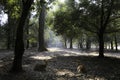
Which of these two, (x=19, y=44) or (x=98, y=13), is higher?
(x=98, y=13)

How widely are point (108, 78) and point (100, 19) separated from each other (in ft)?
33.4

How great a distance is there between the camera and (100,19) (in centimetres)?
1850

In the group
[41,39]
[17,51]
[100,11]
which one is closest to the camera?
[17,51]

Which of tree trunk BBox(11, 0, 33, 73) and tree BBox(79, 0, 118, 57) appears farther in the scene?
tree BBox(79, 0, 118, 57)

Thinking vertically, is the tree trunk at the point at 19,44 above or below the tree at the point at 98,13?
below

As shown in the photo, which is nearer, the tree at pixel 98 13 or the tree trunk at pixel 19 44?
the tree trunk at pixel 19 44

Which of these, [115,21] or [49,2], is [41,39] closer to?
[115,21]

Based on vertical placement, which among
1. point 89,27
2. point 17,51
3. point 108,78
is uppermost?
point 89,27

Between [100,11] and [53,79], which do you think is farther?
[100,11]

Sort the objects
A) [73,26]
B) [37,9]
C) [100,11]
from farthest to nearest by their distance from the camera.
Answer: [73,26], [100,11], [37,9]

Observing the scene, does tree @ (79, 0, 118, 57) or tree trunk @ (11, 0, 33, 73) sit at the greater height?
tree @ (79, 0, 118, 57)

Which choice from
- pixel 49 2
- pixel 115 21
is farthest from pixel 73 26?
pixel 49 2

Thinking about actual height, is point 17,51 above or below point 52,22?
below

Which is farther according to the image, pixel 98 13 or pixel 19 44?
pixel 98 13
